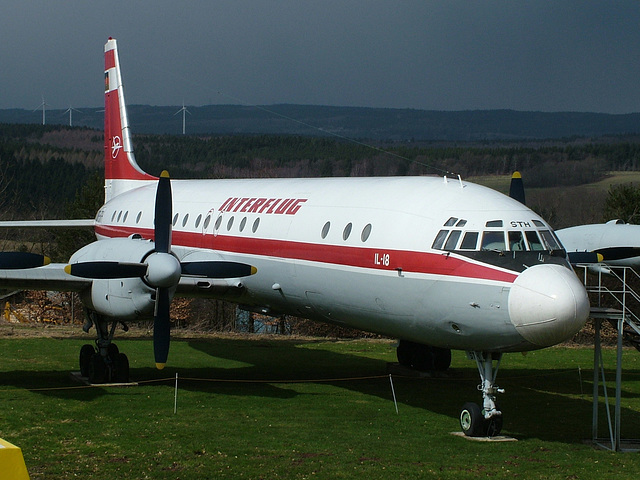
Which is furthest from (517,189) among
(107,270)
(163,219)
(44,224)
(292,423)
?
(44,224)

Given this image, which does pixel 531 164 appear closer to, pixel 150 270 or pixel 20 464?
pixel 150 270

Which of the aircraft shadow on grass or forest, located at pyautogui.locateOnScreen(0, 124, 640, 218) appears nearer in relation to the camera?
the aircraft shadow on grass

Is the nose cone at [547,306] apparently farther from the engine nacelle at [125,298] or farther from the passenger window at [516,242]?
the engine nacelle at [125,298]

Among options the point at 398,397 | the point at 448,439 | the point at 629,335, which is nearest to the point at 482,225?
the point at 448,439

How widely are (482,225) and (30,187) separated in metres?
102

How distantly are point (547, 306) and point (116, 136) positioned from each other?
65.0 ft

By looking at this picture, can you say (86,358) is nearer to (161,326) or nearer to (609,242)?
(161,326)

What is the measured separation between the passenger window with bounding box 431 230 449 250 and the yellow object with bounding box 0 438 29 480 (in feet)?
32.6

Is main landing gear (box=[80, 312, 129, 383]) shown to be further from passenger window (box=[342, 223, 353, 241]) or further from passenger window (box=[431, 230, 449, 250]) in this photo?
passenger window (box=[431, 230, 449, 250])

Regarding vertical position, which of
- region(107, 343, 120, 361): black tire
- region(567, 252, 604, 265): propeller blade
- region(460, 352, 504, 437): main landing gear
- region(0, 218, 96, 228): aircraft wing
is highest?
region(567, 252, 604, 265): propeller blade

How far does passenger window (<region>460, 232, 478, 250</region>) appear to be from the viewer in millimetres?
13758

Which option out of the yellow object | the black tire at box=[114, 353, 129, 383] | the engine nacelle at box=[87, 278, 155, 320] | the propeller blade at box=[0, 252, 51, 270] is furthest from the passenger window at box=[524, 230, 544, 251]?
the yellow object

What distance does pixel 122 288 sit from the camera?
17484 mm

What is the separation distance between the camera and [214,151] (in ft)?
364
